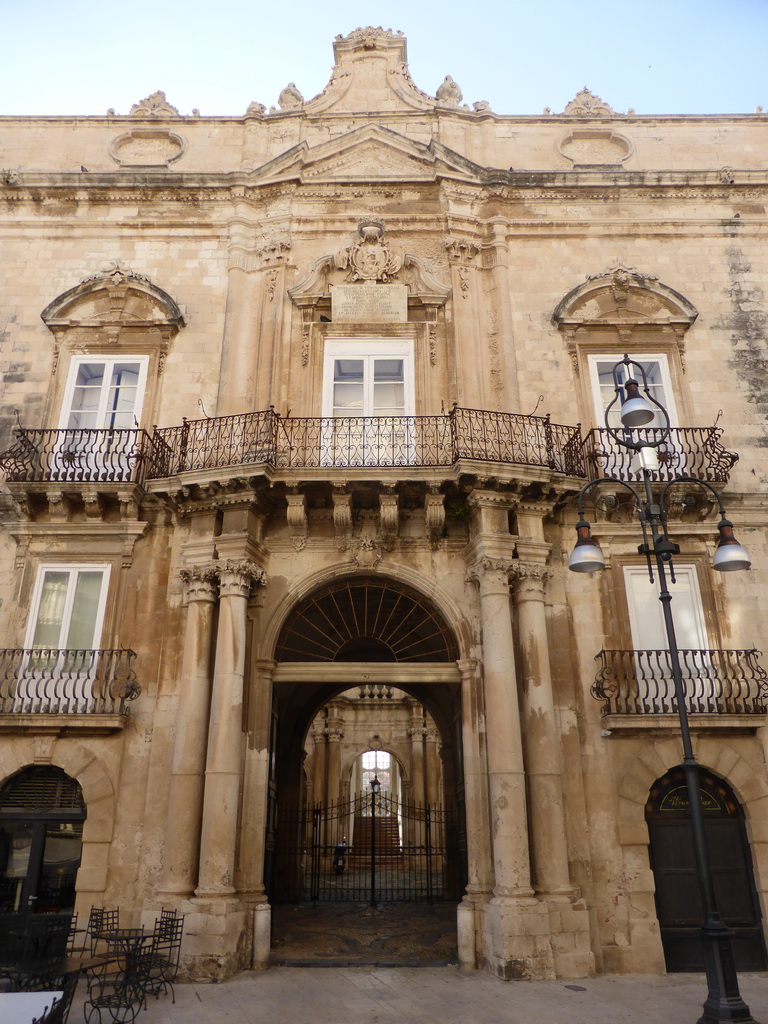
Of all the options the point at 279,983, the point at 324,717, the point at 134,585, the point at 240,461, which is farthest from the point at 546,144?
the point at 324,717

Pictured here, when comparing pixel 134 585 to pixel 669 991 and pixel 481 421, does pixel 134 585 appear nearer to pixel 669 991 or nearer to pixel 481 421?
pixel 481 421

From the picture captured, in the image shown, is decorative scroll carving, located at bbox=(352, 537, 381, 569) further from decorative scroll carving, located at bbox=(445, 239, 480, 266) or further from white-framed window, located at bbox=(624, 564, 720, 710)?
decorative scroll carving, located at bbox=(445, 239, 480, 266)

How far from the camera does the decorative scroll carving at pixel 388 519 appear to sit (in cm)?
1183

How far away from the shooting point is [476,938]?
10328mm

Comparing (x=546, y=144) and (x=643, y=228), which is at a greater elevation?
(x=546, y=144)

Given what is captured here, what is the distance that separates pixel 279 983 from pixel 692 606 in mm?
8006

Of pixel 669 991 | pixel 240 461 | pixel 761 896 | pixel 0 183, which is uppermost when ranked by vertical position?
pixel 0 183

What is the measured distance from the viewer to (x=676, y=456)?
12.3 meters

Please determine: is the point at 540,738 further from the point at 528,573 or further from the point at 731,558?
the point at 731,558

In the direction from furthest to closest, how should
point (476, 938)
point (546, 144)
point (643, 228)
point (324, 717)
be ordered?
1. point (324, 717)
2. point (546, 144)
3. point (643, 228)
4. point (476, 938)

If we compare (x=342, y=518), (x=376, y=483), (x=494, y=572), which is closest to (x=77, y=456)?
(x=342, y=518)

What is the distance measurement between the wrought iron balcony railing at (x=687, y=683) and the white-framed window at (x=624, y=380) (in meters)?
4.12

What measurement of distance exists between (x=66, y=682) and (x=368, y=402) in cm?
661

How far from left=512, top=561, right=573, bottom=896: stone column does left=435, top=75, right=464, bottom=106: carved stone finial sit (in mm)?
10615
